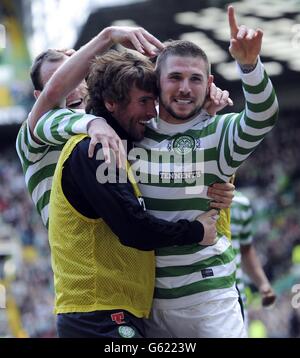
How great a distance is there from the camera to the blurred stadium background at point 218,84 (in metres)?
13.4

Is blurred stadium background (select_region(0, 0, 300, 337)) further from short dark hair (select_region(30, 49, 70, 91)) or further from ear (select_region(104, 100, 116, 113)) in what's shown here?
ear (select_region(104, 100, 116, 113))

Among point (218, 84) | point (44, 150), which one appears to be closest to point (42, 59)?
point (44, 150)

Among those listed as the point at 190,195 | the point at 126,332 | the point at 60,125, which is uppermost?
the point at 60,125

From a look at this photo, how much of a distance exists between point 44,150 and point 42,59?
48 cm

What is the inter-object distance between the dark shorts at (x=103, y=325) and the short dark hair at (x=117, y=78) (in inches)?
29.7

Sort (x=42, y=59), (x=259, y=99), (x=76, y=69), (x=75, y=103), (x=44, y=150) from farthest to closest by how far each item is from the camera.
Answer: (x=42, y=59), (x=75, y=103), (x=44, y=150), (x=76, y=69), (x=259, y=99)

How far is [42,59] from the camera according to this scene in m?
4.18

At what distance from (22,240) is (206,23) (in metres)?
4.96

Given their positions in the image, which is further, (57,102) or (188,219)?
(57,102)

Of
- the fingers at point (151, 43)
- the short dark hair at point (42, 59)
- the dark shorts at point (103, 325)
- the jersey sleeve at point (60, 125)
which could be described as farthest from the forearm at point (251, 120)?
the short dark hair at point (42, 59)

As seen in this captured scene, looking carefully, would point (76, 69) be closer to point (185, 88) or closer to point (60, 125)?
point (60, 125)
